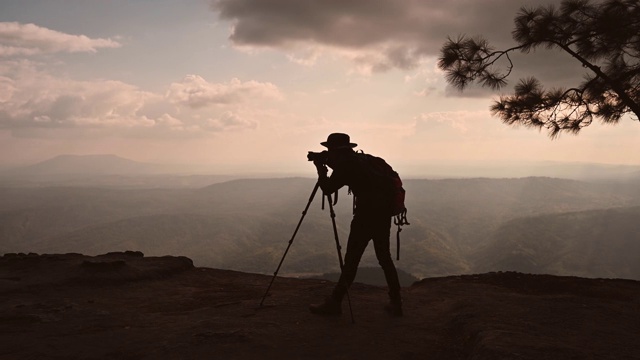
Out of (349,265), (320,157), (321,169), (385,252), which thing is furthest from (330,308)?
(320,157)

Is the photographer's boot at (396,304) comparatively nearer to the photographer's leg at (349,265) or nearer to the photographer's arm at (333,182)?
the photographer's leg at (349,265)

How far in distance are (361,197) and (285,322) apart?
274cm

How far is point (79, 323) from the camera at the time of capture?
7.82m

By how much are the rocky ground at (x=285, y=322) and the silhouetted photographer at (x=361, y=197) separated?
35.5 inches

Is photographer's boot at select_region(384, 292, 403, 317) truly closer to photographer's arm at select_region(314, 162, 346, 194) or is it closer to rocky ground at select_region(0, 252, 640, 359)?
rocky ground at select_region(0, 252, 640, 359)

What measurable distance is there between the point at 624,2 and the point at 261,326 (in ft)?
42.3

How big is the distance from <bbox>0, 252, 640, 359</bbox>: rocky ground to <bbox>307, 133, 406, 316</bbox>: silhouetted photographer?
0.90m

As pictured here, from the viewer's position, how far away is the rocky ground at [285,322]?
610 centimetres

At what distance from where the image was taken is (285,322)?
24.7 ft

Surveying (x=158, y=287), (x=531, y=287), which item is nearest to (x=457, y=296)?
(x=531, y=287)

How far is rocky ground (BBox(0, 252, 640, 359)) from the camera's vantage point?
20.0ft

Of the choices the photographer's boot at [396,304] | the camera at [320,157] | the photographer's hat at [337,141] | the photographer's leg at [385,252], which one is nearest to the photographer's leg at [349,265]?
the photographer's leg at [385,252]

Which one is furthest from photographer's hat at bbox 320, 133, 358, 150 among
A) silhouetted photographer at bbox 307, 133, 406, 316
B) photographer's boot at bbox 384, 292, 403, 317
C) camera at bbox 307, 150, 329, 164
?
photographer's boot at bbox 384, 292, 403, 317

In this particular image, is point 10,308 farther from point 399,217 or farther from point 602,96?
point 602,96
